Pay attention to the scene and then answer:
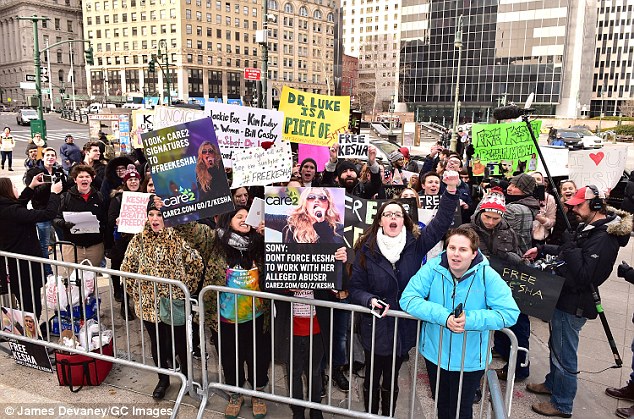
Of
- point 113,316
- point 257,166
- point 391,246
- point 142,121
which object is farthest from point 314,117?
point 142,121

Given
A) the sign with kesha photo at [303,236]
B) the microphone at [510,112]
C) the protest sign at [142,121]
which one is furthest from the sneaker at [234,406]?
the protest sign at [142,121]

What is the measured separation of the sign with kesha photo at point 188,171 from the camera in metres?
4.11

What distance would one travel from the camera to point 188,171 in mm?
4148

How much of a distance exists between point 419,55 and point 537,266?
82.9m

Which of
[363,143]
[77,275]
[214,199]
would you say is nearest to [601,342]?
[363,143]

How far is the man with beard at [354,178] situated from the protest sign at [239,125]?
121 centimetres

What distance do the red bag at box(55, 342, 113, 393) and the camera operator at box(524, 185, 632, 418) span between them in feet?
13.6

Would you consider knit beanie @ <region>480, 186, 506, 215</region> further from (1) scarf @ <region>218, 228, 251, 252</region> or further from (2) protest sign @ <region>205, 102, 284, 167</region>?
(2) protest sign @ <region>205, 102, 284, 167</region>

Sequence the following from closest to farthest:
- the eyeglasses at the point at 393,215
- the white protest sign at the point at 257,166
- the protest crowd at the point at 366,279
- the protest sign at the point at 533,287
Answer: the protest crowd at the point at 366,279, the eyeglasses at the point at 393,215, the protest sign at the point at 533,287, the white protest sign at the point at 257,166

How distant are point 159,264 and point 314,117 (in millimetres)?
3251

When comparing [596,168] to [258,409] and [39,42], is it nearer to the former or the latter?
[258,409]

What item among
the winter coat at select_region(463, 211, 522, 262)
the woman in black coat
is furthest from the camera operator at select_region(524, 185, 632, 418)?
the woman in black coat

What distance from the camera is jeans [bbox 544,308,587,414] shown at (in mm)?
4238

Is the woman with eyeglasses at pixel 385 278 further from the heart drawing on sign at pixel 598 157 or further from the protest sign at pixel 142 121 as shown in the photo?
the protest sign at pixel 142 121
